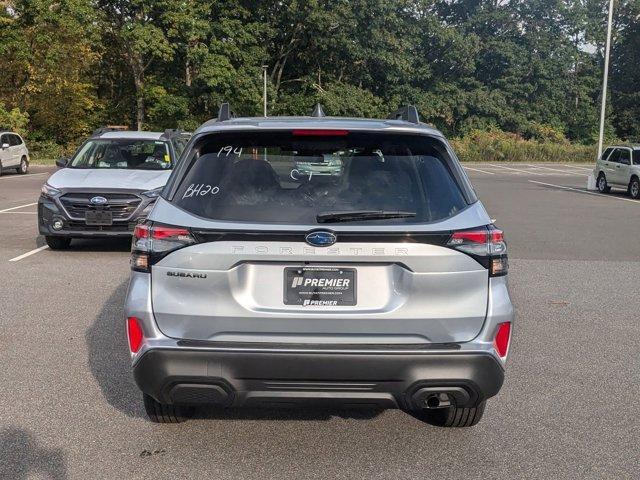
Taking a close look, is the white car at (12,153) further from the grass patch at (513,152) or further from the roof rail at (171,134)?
the grass patch at (513,152)

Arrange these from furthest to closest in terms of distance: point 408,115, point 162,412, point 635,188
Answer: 1. point 635,188
2. point 408,115
3. point 162,412

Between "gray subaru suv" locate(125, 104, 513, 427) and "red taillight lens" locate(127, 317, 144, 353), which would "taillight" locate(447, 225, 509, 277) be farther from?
"red taillight lens" locate(127, 317, 144, 353)

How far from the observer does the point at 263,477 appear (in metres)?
3.76

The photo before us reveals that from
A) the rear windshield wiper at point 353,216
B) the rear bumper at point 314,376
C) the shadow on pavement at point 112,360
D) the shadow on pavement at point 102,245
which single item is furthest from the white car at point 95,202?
the rear windshield wiper at point 353,216

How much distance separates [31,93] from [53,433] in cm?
4876

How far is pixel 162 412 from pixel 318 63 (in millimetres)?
59887

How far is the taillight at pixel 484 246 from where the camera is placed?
145 inches

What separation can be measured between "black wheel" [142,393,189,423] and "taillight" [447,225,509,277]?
70.4 inches

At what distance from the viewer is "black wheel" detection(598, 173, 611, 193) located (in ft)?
89.3

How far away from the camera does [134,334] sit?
3779mm

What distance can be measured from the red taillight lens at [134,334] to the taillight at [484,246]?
1504mm

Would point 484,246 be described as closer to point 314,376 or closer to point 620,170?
point 314,376

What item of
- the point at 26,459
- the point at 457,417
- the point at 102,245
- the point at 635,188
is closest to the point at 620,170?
the point at 635,188

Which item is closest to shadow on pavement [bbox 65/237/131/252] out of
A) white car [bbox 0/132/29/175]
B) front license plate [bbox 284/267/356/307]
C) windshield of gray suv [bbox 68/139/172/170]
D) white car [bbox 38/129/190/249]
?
white car [bbox 38/129/190/249]
